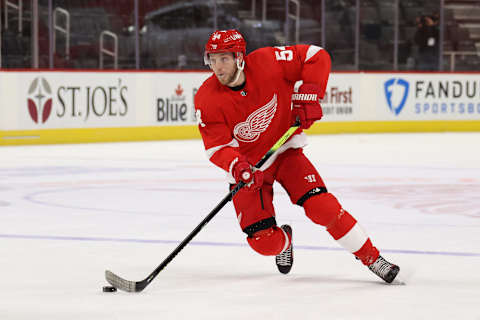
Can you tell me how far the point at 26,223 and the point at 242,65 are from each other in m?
2.25

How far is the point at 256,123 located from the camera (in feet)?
13.7

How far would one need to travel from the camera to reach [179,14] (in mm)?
15203

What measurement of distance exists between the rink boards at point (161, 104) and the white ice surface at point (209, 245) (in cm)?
217

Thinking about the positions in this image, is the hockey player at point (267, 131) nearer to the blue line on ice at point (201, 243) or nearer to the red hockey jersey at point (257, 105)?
the red hockey jersey at point (257, 105)

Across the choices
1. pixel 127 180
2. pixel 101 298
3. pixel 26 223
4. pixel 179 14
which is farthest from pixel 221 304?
pixel 179 14

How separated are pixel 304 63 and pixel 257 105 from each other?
301 mm

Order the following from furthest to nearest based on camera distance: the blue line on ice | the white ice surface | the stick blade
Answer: the blue line on ice
the stick blade
the white ice surface

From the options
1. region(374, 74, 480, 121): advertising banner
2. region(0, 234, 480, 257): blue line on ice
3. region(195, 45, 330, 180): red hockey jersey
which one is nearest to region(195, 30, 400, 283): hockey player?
region(195, 45, 330, 180): red hockey jersey

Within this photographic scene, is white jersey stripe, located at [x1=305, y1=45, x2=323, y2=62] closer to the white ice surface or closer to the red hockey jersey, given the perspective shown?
the red hockey jersey

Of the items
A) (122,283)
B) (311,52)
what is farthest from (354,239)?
(122,283)

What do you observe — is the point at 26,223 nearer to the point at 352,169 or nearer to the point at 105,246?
the point at 105,246

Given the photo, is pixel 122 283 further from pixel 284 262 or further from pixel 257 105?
pixel 257 105

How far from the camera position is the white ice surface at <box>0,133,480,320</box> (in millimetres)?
3621

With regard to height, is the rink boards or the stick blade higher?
the rink boards
